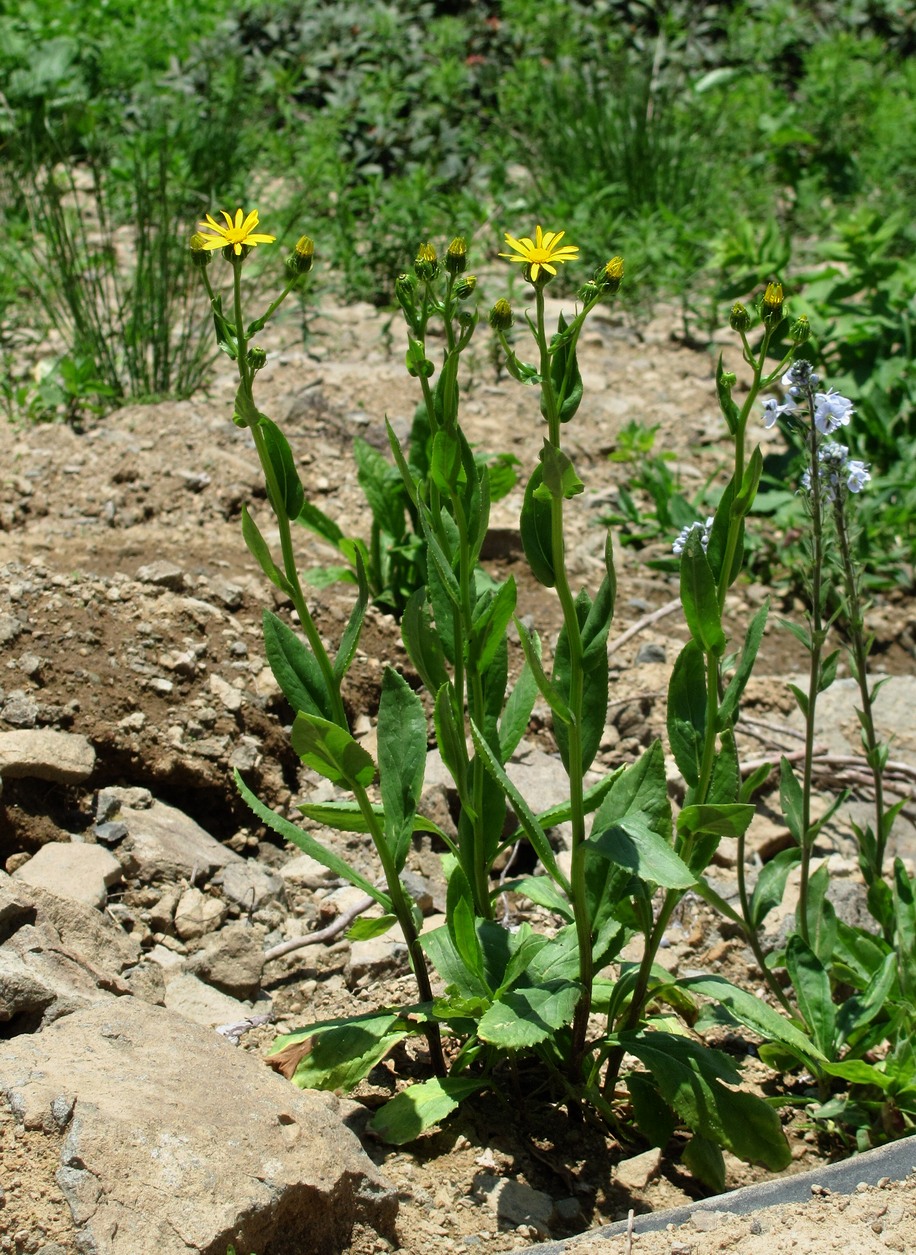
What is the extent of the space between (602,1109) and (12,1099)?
3.22 ft

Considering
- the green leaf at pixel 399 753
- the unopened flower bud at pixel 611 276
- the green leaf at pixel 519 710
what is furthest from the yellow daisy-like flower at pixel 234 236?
the green leaf at pixel 519 710

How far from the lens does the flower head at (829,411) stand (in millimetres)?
2154

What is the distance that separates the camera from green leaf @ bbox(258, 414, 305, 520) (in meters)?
1.95

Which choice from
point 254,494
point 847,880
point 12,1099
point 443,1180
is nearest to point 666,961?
point 847,880

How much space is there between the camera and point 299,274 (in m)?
1.85

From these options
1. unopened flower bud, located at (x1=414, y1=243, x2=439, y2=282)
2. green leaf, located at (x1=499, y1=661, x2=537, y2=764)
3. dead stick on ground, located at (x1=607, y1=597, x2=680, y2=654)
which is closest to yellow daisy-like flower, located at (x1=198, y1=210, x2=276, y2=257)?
unopened flower bud, located at (x1=414, y1=243, x2=439, y2=282)

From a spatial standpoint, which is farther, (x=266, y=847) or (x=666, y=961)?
(x=266, y=847)

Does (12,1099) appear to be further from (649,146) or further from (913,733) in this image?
(649,146)

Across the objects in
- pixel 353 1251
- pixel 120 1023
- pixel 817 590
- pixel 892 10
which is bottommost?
pixel 353 1251

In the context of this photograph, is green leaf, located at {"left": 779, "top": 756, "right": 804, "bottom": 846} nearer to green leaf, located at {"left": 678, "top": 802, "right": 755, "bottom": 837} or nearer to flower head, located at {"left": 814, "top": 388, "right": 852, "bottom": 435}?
green leaf, located at {"left": 678, "top": 802, "right": 755, "bottom": 837}

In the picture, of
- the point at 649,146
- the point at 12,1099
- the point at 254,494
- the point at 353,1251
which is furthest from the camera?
the point at 649,146

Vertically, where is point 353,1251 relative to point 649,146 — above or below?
below

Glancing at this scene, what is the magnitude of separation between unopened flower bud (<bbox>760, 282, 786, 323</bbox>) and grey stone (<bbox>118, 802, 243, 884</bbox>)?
5.43 feet

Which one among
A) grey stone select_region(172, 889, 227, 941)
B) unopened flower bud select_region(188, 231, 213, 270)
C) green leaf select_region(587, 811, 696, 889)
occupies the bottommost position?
grey stone select_region(172, 889, 227, 941)
